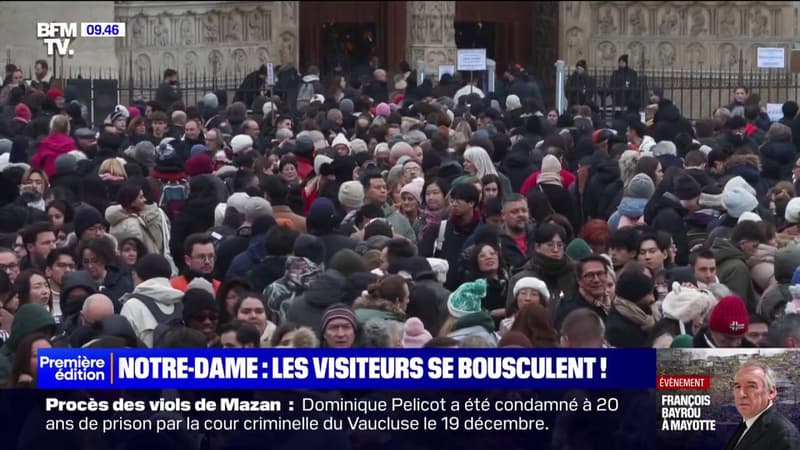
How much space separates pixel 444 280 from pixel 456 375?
3.81m

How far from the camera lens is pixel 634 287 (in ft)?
41.6

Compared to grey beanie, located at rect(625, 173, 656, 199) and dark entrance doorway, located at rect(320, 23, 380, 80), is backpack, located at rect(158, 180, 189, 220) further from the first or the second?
dark entrance doorway, located at rect(320, 23, 380, 80)

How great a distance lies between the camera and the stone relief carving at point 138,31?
38.6 m

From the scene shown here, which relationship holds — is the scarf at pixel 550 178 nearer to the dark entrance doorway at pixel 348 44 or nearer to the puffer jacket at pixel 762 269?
the puffer jacket at pixel 762 269

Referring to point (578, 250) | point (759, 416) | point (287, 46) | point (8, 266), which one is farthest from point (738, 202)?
point (287, 46)

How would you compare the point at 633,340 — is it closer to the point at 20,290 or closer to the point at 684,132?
the point at 20,290

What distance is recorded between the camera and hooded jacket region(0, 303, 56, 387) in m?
12.0

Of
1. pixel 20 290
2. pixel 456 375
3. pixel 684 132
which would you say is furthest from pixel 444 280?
pixel 684 132

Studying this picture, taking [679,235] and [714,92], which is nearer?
[679,235]

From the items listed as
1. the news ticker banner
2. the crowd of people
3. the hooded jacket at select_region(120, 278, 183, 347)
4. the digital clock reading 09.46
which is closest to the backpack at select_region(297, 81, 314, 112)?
the crowd of people

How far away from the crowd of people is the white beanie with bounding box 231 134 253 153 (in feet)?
0.16

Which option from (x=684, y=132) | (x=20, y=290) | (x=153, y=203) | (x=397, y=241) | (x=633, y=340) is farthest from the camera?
(x=684, y=132)

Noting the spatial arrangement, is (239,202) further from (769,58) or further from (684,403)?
(769,58)

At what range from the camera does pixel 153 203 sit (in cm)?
1659
